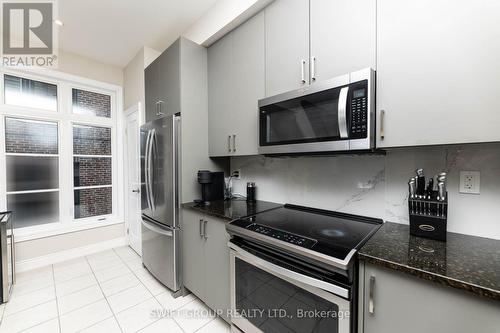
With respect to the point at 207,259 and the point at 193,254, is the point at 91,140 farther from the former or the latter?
the point at 207,259

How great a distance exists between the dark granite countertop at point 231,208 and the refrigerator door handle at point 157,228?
0.30 m

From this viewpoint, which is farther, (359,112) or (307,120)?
(307,120)

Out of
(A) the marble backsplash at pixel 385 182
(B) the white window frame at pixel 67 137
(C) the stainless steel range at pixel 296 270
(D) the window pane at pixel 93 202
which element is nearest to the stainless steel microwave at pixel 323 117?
(A) the marble backsplash at pixel 385 182

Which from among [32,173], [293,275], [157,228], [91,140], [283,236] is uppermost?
[91,140]

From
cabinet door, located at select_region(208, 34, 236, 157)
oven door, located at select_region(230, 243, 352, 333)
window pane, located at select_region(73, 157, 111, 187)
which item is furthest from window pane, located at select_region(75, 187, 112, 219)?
oven door, located at select_region(230, 243, 352, 333)

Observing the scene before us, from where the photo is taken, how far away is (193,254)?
190 cm

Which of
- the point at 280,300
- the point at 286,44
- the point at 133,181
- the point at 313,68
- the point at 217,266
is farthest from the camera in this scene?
the point at 133,181

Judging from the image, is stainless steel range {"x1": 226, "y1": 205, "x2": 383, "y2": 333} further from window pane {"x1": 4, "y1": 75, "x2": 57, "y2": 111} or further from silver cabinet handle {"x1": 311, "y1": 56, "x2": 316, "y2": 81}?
window pane {"x1": 4, "y1": 75, "x2": 57, "y2": 111}

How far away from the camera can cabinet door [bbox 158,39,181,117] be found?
2.05 metres

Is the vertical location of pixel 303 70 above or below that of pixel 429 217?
above

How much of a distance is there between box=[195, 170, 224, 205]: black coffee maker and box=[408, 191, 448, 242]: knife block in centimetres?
153

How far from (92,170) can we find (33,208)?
2.62 ft

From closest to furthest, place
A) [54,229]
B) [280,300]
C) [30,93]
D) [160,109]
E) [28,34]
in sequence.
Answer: [280,300] → [160,109] → [28,34] → [30,93] → [54,229]

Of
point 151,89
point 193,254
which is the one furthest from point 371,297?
point 151,89
